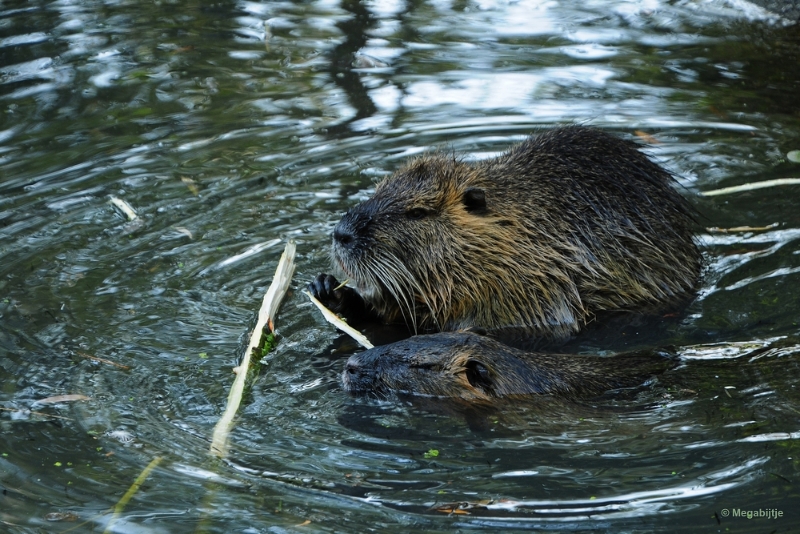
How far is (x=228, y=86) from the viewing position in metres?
8.20

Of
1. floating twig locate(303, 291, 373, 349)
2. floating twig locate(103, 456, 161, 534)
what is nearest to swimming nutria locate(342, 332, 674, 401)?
floating twig locate(303, 291, 373, 349)

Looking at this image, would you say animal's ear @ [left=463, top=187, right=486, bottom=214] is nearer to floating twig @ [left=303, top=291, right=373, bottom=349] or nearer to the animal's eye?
the animal's eye

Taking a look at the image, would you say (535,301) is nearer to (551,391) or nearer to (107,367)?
(551,391)

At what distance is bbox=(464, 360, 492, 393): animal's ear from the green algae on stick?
0.91 metres

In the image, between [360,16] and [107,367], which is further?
[360,16]

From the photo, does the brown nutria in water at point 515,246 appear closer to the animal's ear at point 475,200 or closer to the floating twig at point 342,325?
the animal's ear at point 475,200

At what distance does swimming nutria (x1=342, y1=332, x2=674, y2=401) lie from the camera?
13.6ft

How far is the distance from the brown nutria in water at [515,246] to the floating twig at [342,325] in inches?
5.5

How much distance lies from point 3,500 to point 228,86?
5272 millimetres

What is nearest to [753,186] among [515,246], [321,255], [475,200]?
[515,246]

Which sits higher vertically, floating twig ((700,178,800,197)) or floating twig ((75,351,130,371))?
floating twig ((700,178,800,197))

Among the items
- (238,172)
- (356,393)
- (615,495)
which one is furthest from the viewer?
(238,172)

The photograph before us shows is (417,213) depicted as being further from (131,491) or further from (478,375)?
(131,491)

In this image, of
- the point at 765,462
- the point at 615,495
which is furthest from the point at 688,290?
the point at 615,495
